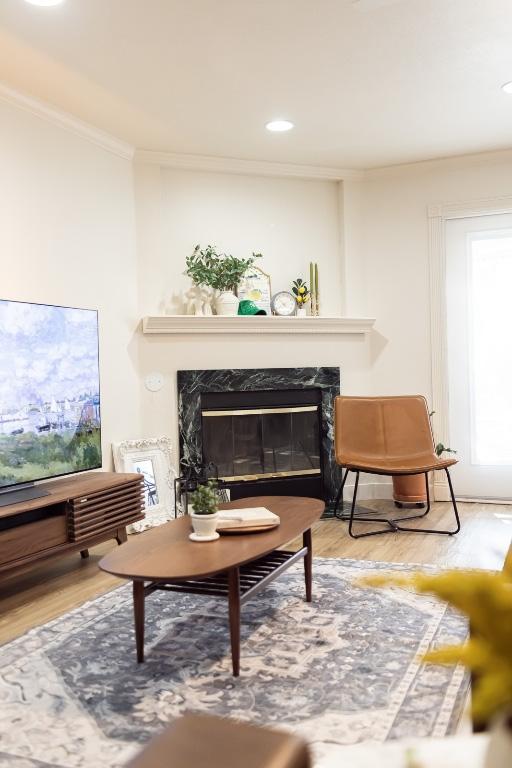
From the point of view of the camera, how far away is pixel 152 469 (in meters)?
4.70

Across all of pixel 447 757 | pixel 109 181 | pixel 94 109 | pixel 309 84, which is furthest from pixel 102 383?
pixel 447 757

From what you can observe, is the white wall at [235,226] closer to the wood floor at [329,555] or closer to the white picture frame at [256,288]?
the white picture frame at [256,288]

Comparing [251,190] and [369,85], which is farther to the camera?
[251,190]

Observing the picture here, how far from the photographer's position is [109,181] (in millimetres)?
4602

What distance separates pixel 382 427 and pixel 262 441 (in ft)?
3.09

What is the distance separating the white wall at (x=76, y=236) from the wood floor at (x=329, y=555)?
0.99 metres

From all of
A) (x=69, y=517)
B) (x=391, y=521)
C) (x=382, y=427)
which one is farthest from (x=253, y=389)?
(x=69, y=517)

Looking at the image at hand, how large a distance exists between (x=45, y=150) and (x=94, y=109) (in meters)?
0.38

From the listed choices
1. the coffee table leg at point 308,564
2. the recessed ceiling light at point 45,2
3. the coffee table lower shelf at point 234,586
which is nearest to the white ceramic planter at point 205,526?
the coffee table lower shelf at point 234,586

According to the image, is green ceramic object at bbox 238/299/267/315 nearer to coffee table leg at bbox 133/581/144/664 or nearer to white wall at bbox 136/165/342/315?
white wall at bbox 136/165/342/315

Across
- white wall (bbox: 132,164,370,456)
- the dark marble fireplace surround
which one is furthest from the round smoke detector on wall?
the dark marble fireplace surround

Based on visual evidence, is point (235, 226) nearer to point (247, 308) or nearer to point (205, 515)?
point (247, 308)

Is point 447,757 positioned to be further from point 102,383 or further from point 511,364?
point 511,364

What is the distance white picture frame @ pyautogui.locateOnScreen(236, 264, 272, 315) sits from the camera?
514 centimetres
